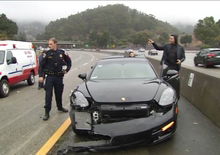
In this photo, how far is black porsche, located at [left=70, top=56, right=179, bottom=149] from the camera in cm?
391

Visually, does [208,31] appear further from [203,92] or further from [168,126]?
[168,126]

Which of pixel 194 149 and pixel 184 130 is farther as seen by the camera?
pixel 184 130

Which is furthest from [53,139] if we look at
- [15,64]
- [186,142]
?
[15,64]

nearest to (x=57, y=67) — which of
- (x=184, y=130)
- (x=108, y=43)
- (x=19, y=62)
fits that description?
(x=184, y=130)

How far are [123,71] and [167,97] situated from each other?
161cm

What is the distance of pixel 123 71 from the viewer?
19.3ft

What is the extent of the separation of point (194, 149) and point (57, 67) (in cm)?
357

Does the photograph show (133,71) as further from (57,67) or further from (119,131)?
(119,131)

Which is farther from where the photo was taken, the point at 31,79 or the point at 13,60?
the point at 31,79

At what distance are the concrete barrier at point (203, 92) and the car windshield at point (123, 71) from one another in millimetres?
1337

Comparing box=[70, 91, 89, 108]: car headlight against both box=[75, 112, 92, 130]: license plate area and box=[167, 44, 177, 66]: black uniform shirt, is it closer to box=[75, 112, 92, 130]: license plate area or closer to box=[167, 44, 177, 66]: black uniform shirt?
box=[75, 112, 92, 130]: license plate area

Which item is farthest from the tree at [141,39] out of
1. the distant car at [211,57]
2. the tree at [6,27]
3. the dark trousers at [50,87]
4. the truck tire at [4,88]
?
the dark trousers at [50,87]

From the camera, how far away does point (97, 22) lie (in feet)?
573

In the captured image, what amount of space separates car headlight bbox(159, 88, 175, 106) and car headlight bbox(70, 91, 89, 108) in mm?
1198
